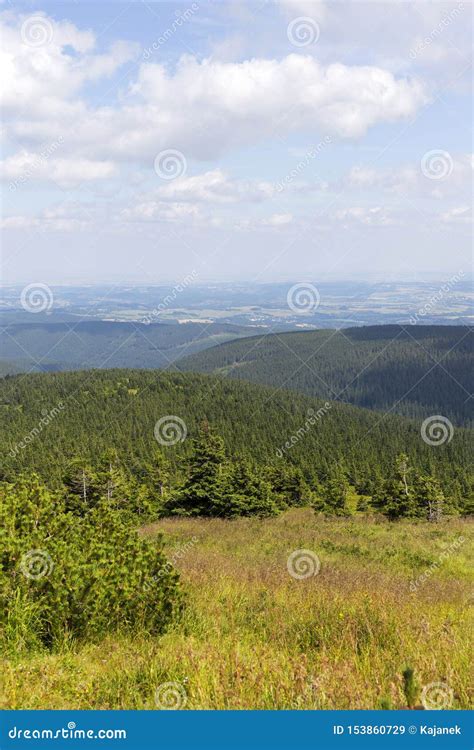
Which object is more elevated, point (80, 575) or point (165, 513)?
point (80, 575)

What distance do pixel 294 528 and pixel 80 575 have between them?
19.5 m

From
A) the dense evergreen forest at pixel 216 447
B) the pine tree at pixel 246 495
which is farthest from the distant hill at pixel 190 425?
the pine tree at pixel 246 495

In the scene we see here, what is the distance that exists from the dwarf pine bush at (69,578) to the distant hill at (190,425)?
87.4 meters

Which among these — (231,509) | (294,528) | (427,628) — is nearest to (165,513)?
(231,509)

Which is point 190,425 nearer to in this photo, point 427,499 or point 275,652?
point 427,499

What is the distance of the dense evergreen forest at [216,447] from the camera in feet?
144

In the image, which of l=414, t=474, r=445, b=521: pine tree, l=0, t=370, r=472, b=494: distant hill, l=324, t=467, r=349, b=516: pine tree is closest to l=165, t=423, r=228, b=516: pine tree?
l=324, t=467, r=349, b=516: pine tree

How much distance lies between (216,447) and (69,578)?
35.2 meters

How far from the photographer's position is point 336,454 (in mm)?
116875

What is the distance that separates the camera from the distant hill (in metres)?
110

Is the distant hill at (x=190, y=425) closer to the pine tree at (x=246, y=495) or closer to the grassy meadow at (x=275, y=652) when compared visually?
the pine tree at (x=246, y=495)

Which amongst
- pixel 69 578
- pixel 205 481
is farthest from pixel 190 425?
pixel 69 578

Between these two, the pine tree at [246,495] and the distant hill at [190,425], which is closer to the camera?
the pine tree at [246,495]
